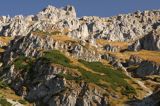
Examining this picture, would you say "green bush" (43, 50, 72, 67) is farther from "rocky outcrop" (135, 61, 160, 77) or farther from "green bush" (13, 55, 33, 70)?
"rocky outcrop" (135, 61, 160, 77)

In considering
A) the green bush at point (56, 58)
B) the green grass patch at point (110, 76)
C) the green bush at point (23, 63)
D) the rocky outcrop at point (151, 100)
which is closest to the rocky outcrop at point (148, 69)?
the green grass patch at point (110, 76)

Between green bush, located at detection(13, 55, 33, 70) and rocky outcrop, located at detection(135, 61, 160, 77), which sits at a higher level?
green bush, located at detection(13, 55, 33, 70)

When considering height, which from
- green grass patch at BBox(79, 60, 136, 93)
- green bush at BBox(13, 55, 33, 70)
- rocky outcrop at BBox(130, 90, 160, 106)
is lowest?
rocky outcrop at BBox(130, 90, 160, 106)

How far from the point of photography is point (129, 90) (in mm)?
158125

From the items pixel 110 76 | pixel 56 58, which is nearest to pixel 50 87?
pixel 56 58

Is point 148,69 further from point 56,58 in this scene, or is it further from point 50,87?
point 50,87

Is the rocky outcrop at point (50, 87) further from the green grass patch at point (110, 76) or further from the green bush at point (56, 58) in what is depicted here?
the green grass patch at point (110, 76)

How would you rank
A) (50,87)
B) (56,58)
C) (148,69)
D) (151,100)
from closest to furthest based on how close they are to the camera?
(151,100)
(50,87)
(56,58)
(148,69)

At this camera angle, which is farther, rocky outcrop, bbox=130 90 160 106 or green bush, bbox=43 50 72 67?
green bush, bbox=43 50 72 67

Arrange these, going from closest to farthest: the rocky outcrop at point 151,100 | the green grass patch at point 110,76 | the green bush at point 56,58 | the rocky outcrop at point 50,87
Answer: the rocky outcrop at point 151,100 < the rocky outcrop at point 50,87 < the green grass patch at point 110,76 < the green bush at point 56,58

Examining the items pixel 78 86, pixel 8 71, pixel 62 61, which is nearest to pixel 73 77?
pixel 78 86

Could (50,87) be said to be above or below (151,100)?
above

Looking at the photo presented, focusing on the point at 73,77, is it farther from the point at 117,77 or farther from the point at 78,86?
the point at 117,77

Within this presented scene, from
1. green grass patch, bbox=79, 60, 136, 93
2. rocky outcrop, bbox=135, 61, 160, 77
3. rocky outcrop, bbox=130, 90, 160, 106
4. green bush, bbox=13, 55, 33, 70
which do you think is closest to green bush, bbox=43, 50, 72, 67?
green bush, bbox=13, 55, 33, 70
